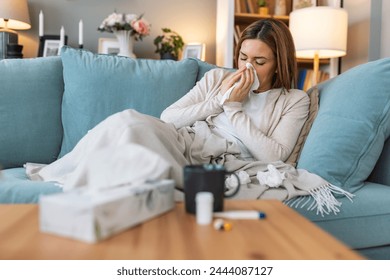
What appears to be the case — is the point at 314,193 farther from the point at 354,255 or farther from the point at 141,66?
the point at 141,66

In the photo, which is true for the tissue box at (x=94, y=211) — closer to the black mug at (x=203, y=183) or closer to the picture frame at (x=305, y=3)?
the black mug at (x=203, y=183)

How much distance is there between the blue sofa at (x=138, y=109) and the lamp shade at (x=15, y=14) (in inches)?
41.3

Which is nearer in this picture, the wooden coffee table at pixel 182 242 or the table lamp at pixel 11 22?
the wooden coffee table at pixel 182 242

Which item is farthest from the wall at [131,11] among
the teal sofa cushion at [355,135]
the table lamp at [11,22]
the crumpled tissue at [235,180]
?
the crumpled tissue at [235,180]

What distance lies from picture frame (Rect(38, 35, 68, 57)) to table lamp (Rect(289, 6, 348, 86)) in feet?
5.46

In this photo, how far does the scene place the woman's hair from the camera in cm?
154

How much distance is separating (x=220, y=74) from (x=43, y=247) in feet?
4.06

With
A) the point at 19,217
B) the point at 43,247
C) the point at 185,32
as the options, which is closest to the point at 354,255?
the point at 43,247

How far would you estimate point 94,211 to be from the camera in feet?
1.67

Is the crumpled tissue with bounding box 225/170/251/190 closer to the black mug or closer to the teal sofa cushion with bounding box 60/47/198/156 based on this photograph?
the black mug

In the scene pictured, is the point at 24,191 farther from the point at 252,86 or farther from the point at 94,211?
the point at 252,86

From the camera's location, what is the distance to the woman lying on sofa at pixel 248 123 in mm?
1100

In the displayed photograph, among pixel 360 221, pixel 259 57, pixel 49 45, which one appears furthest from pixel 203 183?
pixel 49 45

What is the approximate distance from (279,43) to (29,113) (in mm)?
1083
